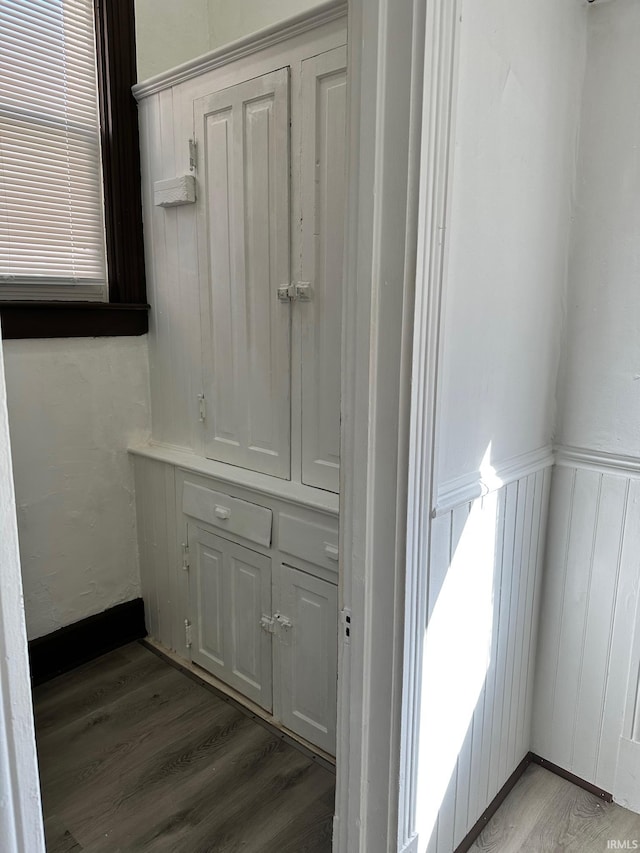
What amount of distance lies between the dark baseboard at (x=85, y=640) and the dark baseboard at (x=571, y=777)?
1.61 meters

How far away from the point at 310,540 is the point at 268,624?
0.40 meters

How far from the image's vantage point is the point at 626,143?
1.49m

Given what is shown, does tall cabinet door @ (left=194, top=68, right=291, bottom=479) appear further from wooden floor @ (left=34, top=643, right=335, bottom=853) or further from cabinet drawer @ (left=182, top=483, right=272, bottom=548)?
wooden floor @ (left=34, top=643, right=335, bottom=853)

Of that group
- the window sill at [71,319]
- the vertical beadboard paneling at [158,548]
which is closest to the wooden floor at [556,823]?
the vertical beadboard paneling at [158,548]

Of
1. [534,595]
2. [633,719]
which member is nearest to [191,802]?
[534,595]

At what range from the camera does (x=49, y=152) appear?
7.04 feet

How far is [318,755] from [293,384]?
119cm

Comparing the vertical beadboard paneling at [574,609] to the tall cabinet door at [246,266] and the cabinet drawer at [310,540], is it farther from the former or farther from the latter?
the tall cabinet door at [246,266]

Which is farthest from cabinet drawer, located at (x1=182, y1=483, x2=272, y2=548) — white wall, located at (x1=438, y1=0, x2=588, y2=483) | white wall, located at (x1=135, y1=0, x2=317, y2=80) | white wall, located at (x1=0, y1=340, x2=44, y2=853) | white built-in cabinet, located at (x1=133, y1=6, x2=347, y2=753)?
white wall, located at (x1=135, y1=0, x2=317, y2=80)

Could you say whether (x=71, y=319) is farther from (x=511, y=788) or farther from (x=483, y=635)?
(x=511, y=788)

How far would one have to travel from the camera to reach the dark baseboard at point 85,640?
2262 millimetres

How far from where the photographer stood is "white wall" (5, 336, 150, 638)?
2.16 meters

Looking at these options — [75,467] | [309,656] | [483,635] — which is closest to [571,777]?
[483,635]

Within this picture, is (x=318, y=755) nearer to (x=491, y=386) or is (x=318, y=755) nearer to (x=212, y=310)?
(x=491, y=386)
